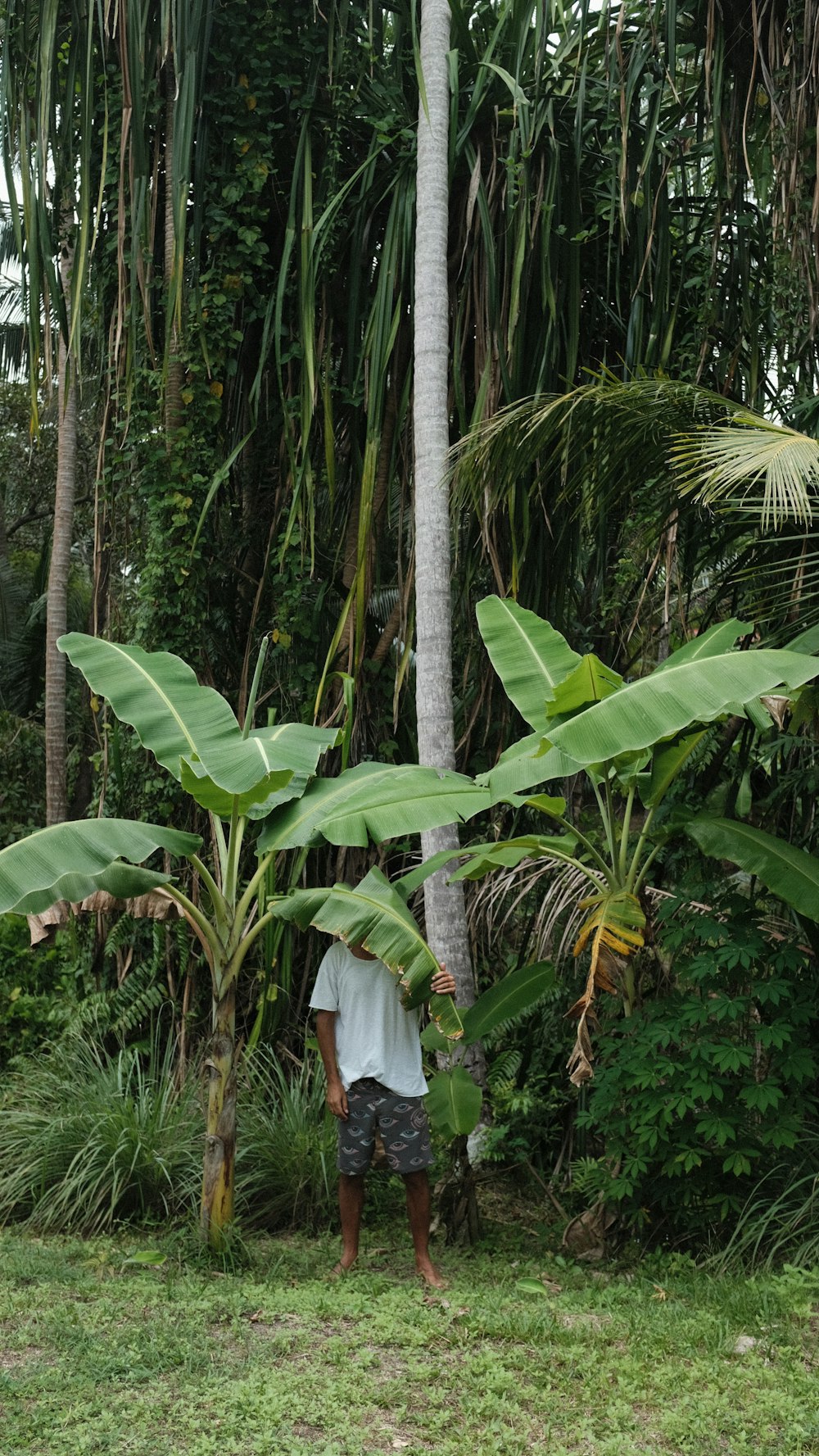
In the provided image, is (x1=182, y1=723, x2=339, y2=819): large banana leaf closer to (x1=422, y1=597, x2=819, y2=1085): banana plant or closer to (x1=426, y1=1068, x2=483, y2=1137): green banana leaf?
(x1=422, y1=597, x2=819, y2=1085): banana plant

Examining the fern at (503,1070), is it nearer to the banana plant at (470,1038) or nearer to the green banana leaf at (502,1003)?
the banana plant at (470,1038)

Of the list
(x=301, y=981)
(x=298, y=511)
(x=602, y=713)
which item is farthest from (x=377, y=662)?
(x=602, y=713)

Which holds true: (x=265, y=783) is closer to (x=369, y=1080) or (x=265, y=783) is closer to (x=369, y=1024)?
(x=369, y=1024)

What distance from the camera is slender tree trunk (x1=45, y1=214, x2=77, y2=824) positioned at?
→ 8789 mm

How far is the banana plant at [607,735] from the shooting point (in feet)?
14.4

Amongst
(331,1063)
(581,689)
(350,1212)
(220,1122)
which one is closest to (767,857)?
(581,689)

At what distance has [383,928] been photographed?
4.83 meters

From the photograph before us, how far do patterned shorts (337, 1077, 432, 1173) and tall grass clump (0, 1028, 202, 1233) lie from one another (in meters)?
1.02

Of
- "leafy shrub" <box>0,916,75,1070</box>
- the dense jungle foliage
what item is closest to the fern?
the dense jungle foliage

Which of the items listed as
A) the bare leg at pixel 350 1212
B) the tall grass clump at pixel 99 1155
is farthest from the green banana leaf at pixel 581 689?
the tall grass clump at pixel 99 1155

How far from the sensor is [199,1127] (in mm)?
6191

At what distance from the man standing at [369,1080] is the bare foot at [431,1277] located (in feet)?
0.10

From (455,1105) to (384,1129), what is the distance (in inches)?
13.9

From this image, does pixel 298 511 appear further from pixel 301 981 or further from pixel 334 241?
pixel 301 981
